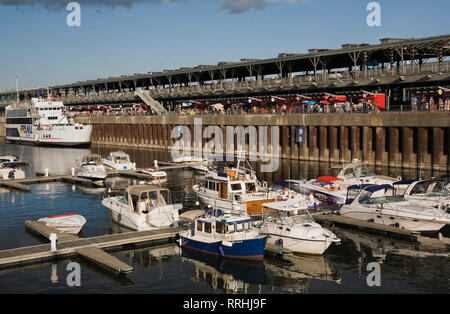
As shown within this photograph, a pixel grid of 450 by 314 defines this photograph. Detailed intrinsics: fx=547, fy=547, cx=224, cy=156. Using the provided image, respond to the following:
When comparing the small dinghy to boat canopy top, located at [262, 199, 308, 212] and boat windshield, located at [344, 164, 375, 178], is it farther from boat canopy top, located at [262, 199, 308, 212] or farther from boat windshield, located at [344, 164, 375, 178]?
boat windshield, located at [344, 164, 375, 178]

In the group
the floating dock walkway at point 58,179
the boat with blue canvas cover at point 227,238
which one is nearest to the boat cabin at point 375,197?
the boat with blue canvas cover at point 227,238

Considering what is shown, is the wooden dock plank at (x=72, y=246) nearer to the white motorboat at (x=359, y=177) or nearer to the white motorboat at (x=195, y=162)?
the white motorboat at (x=359, y=177)

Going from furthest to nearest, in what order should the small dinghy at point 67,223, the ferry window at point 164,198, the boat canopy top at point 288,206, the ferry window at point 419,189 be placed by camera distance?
the ferry window at point 419,189, the ferry window at point 164,198, the small dinghy at point 67,223, the boat canopy top at point 288,206

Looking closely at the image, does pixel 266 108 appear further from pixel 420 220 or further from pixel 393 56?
pixel 420 220

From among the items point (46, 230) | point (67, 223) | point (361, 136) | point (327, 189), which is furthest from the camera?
point (361, 136)

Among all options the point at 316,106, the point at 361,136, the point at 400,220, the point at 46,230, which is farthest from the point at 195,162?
the point at 400,220

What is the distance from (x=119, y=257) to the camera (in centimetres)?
3150

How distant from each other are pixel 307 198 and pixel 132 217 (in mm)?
14136

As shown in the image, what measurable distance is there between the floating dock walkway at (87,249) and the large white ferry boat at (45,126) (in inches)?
3383

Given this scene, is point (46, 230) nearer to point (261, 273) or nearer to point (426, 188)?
point (261, 273)

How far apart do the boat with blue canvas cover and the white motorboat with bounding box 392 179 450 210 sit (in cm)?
1461

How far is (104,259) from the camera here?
2923 centimetres

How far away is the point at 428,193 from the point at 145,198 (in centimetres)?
2053

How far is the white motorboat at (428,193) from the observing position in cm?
3858
